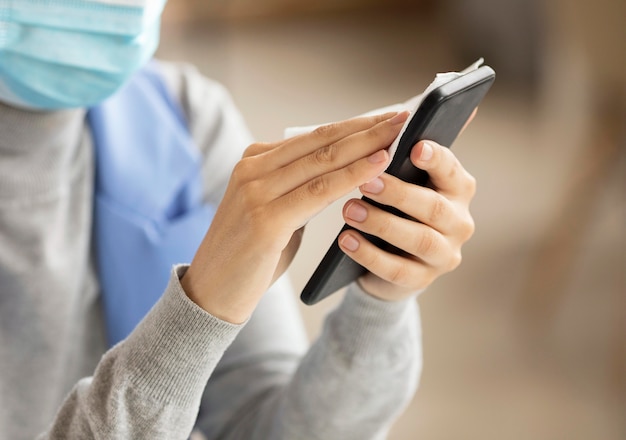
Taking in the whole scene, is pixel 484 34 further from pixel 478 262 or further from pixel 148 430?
pixel 148 430

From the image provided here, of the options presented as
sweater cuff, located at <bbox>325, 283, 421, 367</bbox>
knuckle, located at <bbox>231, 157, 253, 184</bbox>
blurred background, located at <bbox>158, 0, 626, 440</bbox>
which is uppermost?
knuckle, located at <bbox>231, 157, 253, 184</bbox>

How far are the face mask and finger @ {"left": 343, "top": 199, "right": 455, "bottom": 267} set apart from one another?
1.15 ft

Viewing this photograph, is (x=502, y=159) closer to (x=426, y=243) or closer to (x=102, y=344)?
(x=102, y=344)

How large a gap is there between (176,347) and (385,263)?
0.20m

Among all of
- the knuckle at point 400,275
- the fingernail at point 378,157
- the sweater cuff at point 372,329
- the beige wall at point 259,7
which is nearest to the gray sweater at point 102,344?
the sweater cuff at point 372,329

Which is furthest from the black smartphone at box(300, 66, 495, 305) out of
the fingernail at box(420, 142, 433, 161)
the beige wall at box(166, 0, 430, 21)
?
the beige wall at box(166, 0, 430, 21)

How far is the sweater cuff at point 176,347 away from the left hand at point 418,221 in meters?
0.14

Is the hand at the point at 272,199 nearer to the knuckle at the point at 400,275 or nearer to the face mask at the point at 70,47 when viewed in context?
the knuckle at the point at 400,275

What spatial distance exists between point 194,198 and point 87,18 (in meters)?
0.33

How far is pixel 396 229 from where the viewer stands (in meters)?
0.70

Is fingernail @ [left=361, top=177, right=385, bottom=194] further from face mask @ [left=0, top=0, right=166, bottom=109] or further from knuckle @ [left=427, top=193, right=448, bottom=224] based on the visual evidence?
face mask @ [left=0, top=0, right=166, bottom=109]

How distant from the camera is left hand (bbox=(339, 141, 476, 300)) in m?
0.69

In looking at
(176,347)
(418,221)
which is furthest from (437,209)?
(176,347)

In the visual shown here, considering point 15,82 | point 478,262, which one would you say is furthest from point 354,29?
point 15,82
